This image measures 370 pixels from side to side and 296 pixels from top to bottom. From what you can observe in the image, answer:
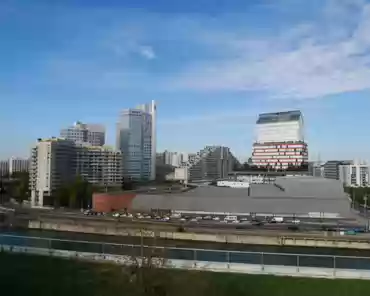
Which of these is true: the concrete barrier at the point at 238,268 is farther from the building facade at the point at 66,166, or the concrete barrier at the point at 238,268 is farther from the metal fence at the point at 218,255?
the building facade at the point at 66,166

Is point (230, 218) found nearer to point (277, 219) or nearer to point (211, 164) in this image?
point (277, 219)

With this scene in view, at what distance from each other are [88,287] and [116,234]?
43.7 feet

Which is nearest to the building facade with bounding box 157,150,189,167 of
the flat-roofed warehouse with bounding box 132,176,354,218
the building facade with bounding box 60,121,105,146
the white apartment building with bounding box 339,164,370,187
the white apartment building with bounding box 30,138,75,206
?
the building facade with bounding box 60,121,105,146

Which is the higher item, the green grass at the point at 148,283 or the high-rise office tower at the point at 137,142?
the high-rise office tower at the point at 137,142

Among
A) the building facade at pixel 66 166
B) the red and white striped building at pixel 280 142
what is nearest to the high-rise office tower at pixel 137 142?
the building facade at pixel 66 166

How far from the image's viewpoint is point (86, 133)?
152 ft

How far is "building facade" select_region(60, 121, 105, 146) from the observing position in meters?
44.3

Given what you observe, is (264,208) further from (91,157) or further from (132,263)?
(132,263)

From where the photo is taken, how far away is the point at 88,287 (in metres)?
3.72

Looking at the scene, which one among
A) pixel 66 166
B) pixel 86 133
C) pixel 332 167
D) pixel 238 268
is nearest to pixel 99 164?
pixel 66 166

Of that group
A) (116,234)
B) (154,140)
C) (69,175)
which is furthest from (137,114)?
(116,234)

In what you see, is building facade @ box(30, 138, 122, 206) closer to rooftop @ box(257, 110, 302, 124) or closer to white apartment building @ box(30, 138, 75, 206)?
white apartment building @ box(30, 138, 75, 206)

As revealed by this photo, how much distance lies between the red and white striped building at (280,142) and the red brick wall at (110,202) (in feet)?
68.5

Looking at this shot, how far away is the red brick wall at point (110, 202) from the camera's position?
22.4 meters
